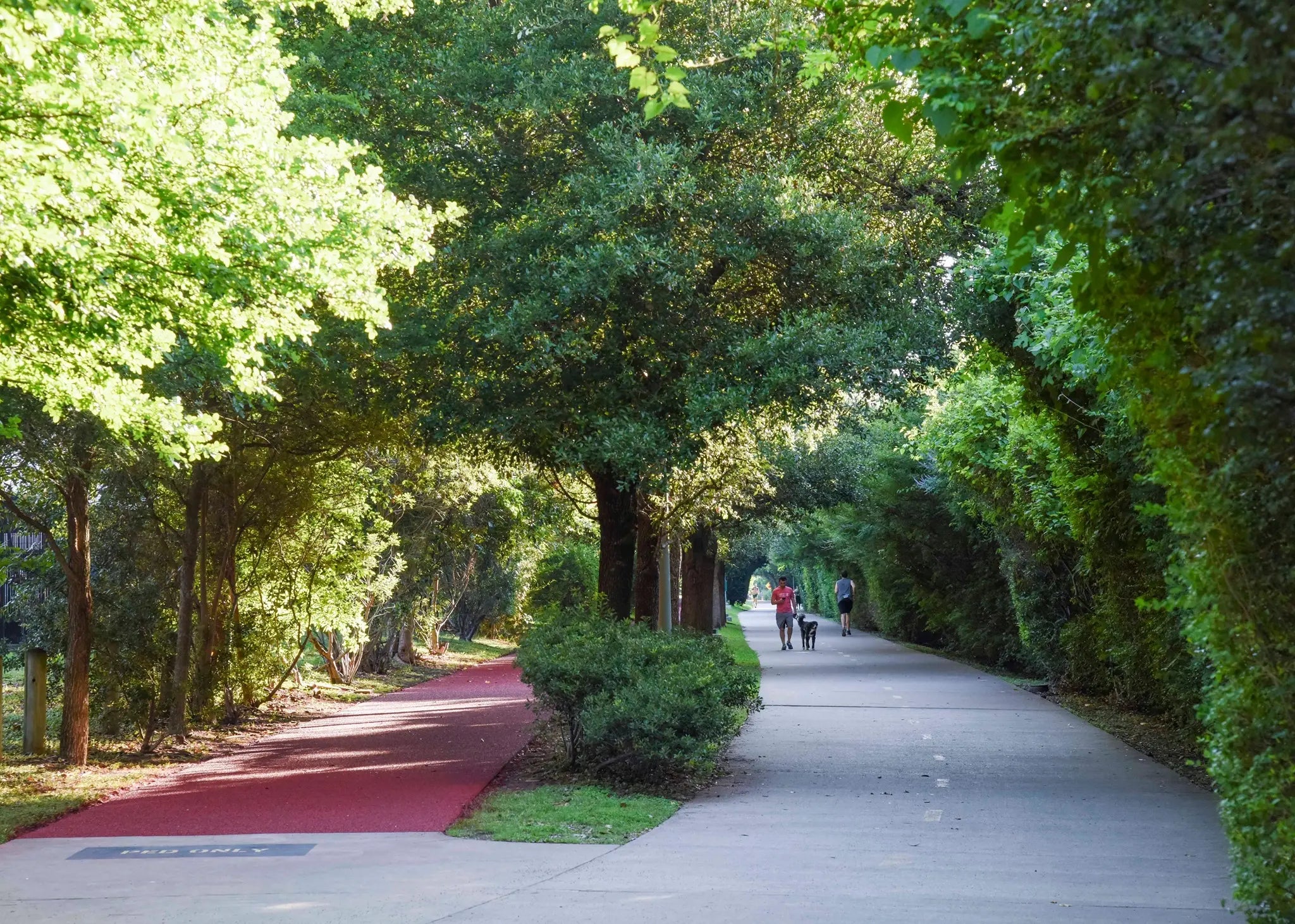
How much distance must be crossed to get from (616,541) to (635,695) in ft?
20.3

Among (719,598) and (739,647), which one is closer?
(739,647)

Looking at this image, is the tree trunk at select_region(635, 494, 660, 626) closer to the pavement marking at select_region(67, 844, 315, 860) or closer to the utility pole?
→ the utility pole

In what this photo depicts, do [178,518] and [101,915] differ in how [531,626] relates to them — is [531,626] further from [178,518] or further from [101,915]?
[101,915]

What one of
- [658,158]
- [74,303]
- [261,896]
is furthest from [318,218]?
[658,158]

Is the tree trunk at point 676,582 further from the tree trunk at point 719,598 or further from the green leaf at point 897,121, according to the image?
the green leaf at point 897,121

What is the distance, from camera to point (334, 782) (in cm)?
1309

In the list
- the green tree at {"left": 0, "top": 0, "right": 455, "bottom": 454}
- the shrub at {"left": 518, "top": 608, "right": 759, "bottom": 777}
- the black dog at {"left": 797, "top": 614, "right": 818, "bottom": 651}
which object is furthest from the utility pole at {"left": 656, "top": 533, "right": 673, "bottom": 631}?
the green tree at {"left": 0, "top": 0, "right": 455, "bottom": 454}

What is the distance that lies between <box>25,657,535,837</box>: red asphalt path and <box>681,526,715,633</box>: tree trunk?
658 inches

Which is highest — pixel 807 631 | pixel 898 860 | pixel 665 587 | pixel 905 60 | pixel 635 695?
pixel 905 60

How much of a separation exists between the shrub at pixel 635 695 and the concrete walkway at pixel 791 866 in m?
0.61

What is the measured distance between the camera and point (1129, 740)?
49.9ft

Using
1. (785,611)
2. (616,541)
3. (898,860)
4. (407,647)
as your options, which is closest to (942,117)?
(898,860)

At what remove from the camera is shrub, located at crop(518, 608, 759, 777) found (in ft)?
38.0

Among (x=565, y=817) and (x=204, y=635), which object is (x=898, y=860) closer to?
(x=565, y=817)
